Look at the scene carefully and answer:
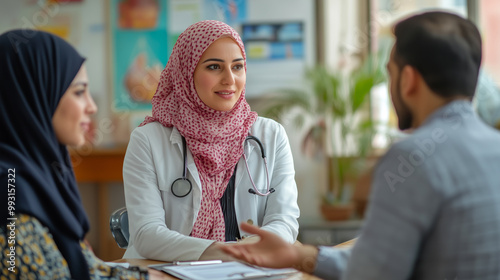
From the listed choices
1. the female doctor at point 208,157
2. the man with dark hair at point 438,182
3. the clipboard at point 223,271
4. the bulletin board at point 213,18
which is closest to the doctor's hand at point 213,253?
the clipboard at point 223,271

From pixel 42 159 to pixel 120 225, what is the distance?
785 millimetres

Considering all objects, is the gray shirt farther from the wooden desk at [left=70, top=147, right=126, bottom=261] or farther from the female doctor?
the wooden desk at [left=70, top=147, right=126, bottom=261]

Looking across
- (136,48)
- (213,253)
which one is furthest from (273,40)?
(213,253)

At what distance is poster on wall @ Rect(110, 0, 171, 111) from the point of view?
208 inches

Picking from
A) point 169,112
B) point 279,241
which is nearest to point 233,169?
point 169,112

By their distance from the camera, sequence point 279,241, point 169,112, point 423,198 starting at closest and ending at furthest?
point 423,198 < point 279,241 < point 169,112

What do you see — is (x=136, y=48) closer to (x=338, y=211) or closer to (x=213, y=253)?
(x=338, y=211)

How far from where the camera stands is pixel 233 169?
79.0 inches

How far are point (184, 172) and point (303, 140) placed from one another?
10.9ft

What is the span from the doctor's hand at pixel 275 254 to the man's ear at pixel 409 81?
38 centimetres

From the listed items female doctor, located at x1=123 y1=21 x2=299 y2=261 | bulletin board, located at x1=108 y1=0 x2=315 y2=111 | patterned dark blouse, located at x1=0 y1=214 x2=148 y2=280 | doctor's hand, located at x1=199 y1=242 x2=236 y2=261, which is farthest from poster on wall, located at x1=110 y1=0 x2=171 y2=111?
patterned dark blouse, located at x1=0 y1=214 x2=148 y2=280

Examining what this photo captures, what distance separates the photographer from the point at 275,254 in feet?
3.93

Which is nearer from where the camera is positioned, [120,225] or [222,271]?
[222,271]

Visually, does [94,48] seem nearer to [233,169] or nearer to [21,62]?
[233,169]
